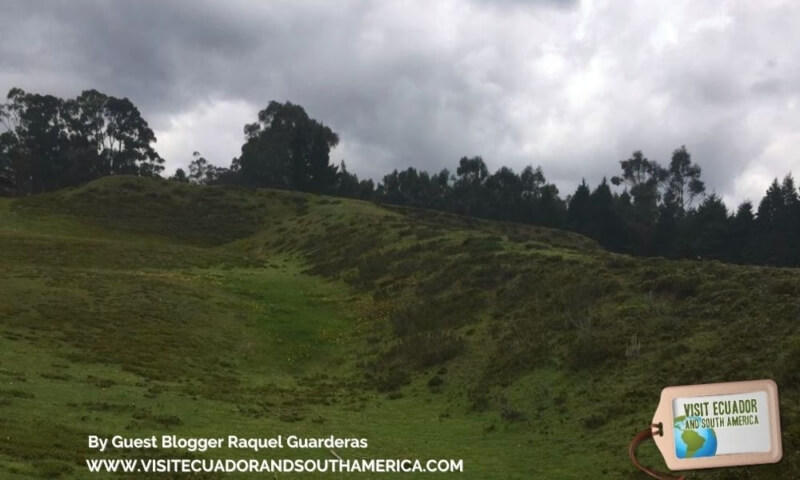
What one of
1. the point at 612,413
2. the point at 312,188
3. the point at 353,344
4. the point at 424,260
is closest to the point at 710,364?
the point at 612,413

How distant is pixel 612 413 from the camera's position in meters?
17.8

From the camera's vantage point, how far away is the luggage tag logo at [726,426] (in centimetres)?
562

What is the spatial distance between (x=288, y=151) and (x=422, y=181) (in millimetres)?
27974

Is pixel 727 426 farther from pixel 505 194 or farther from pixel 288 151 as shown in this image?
pixel 288 151

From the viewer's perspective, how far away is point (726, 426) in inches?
227

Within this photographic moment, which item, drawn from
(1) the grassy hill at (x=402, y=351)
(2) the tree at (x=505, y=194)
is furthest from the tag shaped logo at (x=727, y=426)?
(2) the tree at (x=505, y=194)

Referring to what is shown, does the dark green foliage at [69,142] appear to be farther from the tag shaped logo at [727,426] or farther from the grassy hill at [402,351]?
the tag shaped logo at [727,426]

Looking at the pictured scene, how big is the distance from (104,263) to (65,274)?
9.07m

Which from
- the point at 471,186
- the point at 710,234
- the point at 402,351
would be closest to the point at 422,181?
the point at 471,186

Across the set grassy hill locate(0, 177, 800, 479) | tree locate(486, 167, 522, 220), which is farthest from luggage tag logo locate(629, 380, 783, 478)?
tree locate(486, 167, 522, 220)

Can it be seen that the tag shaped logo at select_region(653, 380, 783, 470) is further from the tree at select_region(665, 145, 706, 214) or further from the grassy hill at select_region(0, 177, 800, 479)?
the tree at select_region(665, 145, 706, 214)

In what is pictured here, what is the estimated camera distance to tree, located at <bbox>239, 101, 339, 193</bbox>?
384ft

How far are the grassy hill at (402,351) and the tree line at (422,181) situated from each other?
62.2 metres

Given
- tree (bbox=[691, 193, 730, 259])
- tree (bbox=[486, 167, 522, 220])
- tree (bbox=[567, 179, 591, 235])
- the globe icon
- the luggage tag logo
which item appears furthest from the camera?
tree (bbox=[486, 167, 522, 220])
